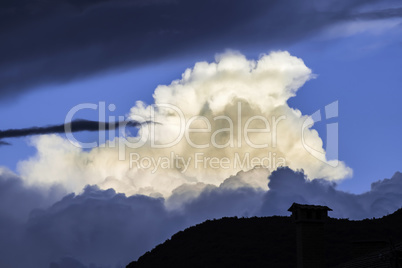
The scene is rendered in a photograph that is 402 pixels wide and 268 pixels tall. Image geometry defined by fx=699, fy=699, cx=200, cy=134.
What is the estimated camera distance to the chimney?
103 ft

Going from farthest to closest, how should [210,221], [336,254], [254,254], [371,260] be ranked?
[210,221] < [254,254] < [336,254] < [371,260]

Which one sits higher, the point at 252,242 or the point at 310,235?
the point at 252,242

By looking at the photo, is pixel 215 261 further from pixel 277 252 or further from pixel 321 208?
pixel 321 208

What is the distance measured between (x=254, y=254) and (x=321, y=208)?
5335 centimetres

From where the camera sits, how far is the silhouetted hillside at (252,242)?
81125 millimetres

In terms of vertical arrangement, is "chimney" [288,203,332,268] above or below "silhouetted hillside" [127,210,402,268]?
below

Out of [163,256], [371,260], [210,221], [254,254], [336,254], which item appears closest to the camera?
[371,260]

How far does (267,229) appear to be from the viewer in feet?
308

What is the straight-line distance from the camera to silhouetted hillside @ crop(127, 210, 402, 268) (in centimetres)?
8112

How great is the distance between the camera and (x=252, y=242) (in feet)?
291

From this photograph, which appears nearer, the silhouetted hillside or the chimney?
the chimney

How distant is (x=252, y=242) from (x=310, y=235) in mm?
57817

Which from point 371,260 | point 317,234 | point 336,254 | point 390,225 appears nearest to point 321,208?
point 317,234

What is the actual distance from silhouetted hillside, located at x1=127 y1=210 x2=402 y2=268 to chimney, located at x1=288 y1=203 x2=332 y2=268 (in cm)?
4458
